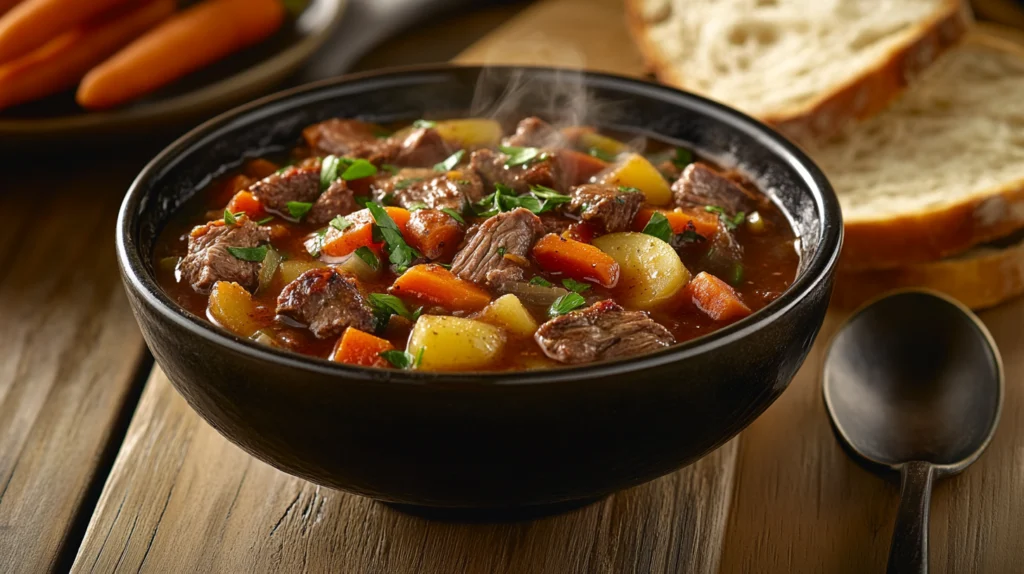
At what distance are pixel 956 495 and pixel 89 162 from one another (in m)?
3.90

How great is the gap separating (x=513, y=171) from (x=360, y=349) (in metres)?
1.01

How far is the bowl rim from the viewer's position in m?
2.19

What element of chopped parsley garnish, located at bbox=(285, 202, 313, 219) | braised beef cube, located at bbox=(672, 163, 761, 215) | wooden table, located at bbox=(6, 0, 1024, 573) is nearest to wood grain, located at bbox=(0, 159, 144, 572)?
wooden table, located at bbox=(6, 0, 1024, 573)

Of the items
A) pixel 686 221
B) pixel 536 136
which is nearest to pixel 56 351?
pixel 536 136

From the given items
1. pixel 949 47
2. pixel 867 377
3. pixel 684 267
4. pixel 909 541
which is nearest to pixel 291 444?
pixel 684 267

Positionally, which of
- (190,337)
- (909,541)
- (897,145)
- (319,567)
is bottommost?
(897,145)

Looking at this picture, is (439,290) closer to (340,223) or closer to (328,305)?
(328,305)

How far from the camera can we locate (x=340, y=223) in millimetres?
3014

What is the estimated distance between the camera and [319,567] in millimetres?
2707

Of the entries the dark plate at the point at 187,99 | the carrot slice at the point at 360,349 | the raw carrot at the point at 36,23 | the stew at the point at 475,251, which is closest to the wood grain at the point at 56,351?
the dark plate at the point at 187,99

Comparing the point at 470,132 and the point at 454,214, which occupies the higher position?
the point at 454,214

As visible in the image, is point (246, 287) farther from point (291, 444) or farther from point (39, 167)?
point (39, 167)

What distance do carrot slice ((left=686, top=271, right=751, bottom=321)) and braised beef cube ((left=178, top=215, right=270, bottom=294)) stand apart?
1220 millimetres

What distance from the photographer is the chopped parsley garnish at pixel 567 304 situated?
8.93 ft
